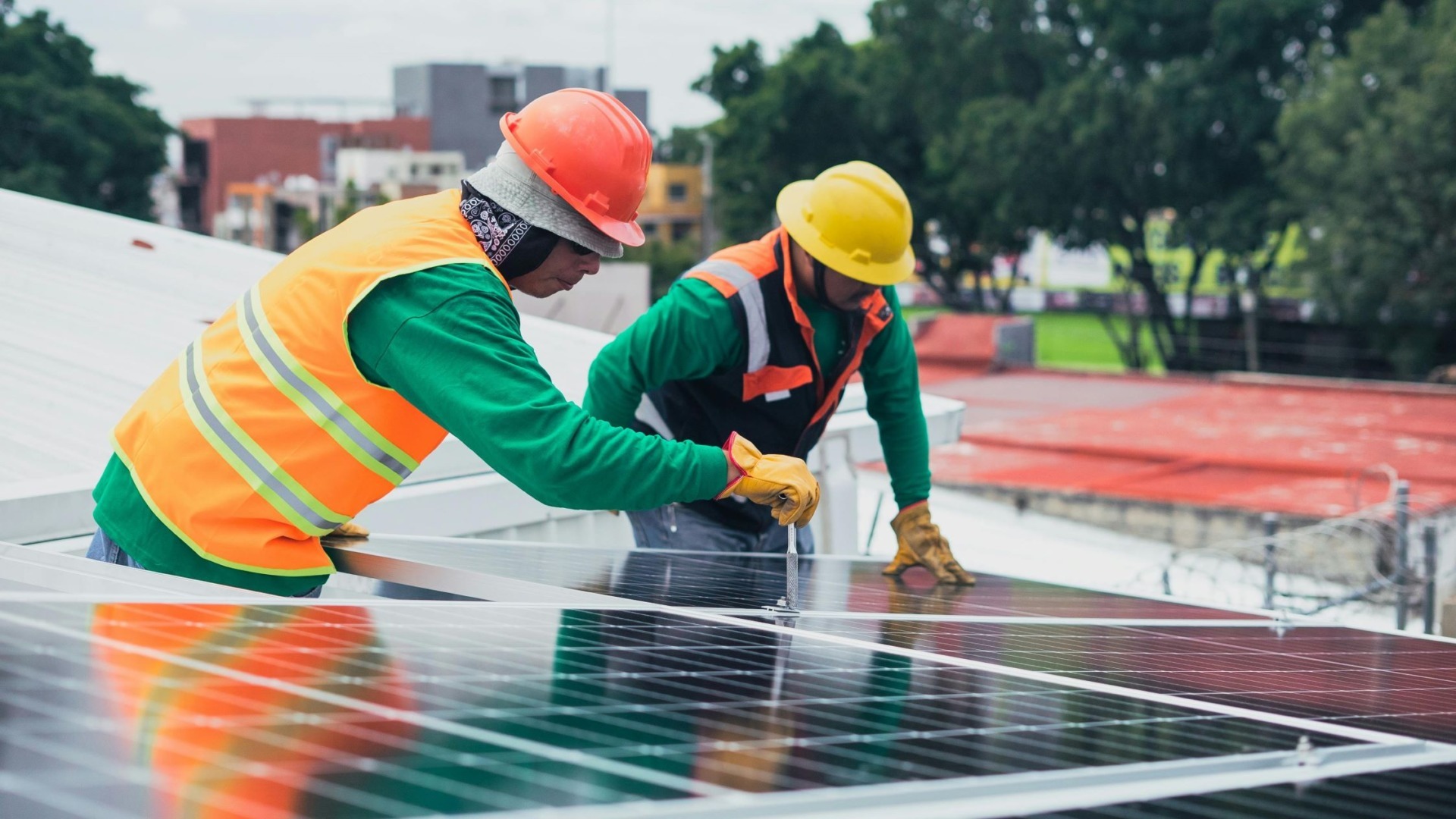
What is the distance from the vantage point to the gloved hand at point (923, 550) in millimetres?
5027

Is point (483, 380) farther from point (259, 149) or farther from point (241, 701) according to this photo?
point (259, 149)

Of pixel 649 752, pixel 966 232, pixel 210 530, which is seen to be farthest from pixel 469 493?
pixel 966 232

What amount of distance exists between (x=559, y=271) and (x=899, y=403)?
2.39 m

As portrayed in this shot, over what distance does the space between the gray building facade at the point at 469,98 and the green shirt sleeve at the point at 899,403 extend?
84.1m

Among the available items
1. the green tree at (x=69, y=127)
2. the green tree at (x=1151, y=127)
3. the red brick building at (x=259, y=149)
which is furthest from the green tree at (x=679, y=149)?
the green tree at (x=1151, y=127)

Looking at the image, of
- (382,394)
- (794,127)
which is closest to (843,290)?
(382,394)

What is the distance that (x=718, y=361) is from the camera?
16.6 ft

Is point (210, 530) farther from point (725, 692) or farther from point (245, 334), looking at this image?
point (725, 692)

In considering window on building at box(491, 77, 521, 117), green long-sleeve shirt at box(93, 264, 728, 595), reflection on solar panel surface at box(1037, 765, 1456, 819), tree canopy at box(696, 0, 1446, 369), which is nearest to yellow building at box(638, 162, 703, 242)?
window on building at box(491, 77, 521, 117)

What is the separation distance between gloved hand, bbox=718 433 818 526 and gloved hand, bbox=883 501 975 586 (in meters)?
1.52

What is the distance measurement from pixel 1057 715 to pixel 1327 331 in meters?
32.8

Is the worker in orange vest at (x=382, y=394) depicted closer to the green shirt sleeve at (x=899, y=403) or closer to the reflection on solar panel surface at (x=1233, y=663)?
the reflection on solar panel surface at (x=1233, y=663)

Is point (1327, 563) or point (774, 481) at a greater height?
point (774, 481)

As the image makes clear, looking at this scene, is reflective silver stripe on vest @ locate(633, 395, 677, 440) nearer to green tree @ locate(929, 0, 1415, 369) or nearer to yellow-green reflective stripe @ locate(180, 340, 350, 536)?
yellow-green reflective stripe @ locate(180, 340, 350, 536)
